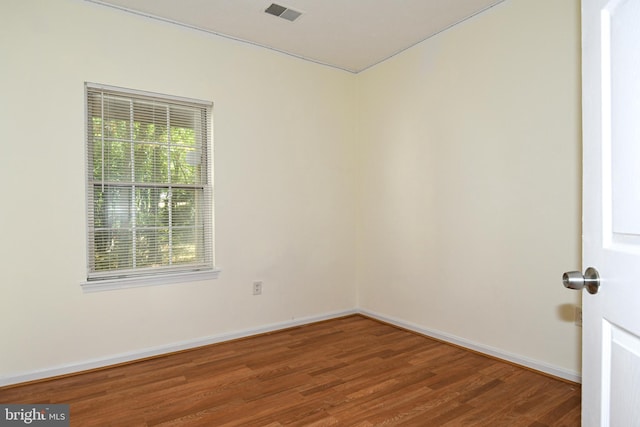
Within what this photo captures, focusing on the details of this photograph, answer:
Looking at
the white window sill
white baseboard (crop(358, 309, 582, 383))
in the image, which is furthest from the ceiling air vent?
white baseboard (crop(358, 309, 582, 383))

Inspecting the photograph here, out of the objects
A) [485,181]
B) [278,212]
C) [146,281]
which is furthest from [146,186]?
[485,181]

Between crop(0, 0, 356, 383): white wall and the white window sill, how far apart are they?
5 cm

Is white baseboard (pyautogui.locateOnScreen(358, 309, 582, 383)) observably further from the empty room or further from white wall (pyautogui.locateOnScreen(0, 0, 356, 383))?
white wall (pyautogui.locateOnScreen(0, 0, 356, 383))

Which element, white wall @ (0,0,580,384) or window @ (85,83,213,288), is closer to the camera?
white wall @ (0,0,580,384)

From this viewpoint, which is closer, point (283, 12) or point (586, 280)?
point (586, 280)

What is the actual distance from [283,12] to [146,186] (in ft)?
5.77

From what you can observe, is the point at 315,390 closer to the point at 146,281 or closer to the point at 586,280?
the point at 146,281

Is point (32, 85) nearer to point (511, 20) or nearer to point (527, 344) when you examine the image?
point (511, 20)

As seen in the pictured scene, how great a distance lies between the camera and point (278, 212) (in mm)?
3689

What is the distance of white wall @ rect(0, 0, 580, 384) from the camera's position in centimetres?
255

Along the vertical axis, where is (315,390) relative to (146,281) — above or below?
below

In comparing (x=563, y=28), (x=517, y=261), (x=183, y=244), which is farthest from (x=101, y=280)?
(x=563, y=28)

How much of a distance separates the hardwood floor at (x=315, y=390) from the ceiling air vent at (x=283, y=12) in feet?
8.86

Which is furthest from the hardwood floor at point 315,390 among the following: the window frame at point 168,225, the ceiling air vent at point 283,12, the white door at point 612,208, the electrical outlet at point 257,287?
the ceiling air vent at point 283,12
